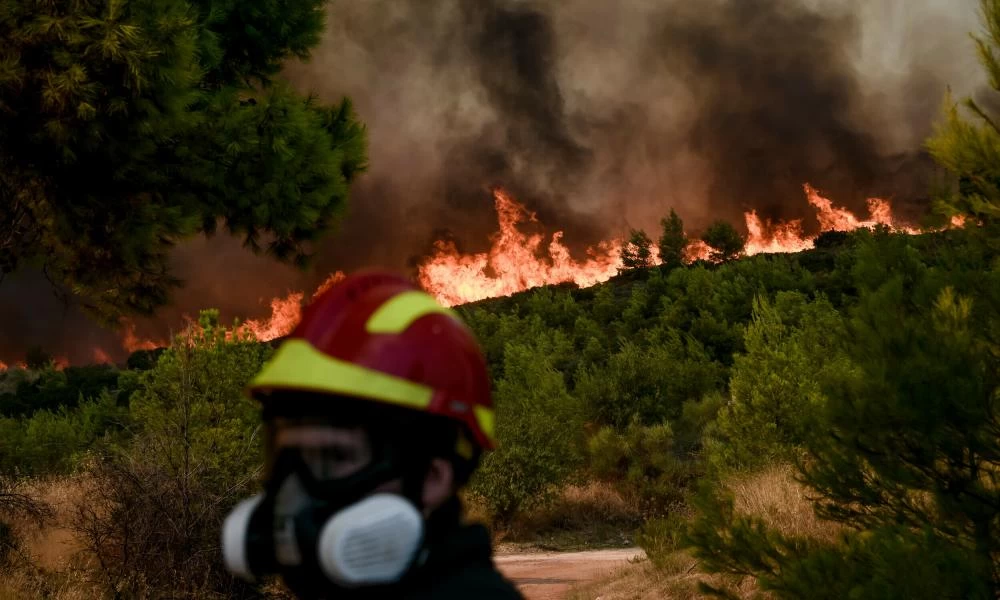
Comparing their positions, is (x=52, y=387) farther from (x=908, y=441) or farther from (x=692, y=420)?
(x=908, y=441)

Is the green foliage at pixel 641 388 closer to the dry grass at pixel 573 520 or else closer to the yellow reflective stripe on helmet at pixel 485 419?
the dry grass at pixel 573 520

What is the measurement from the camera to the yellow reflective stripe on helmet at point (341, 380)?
145 cm

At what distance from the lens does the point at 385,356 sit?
1.48 metres

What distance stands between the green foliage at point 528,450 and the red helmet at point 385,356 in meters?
24.5

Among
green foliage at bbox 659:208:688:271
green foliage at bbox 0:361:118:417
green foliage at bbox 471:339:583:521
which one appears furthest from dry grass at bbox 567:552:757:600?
green foliage at bbox 659:208:688:271

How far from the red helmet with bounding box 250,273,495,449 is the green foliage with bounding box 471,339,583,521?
2453 centimetres

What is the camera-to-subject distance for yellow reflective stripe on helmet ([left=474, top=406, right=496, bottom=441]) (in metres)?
1.60

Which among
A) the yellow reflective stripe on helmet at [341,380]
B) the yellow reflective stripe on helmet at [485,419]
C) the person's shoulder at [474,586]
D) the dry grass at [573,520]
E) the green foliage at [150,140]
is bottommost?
the person's shoulder at [474,586]

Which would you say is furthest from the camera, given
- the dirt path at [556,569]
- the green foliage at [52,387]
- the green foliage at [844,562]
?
the green foliage at [52,387]

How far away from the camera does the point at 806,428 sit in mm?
7355

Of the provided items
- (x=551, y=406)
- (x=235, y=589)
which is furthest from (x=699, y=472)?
(x=235, y=589)

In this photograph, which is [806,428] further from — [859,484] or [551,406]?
[551,406]

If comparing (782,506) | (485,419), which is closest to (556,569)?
(782,506)

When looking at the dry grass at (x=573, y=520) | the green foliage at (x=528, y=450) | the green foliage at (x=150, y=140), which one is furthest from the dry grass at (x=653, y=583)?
the green foliage at (x=528, y=450)
